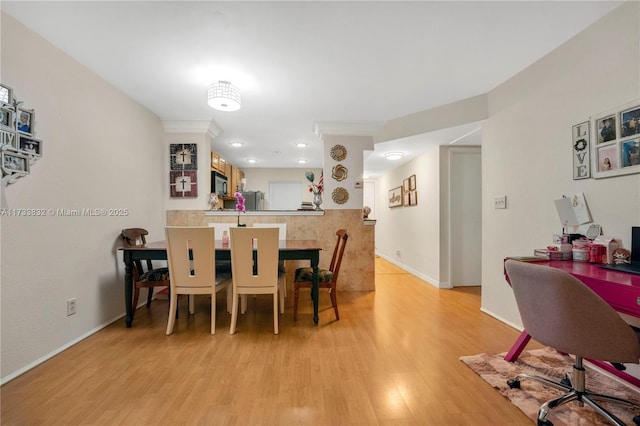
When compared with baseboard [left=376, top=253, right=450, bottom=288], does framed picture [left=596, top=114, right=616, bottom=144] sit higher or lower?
higher

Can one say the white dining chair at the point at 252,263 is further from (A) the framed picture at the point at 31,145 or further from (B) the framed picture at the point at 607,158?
(B) the framed picture at the point at 607,158

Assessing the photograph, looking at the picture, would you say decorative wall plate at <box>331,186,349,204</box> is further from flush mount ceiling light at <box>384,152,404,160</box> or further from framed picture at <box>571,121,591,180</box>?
framed picture at <box>571,121,591,180</box>

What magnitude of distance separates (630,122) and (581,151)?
32 cm

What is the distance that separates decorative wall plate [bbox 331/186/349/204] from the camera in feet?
12.8

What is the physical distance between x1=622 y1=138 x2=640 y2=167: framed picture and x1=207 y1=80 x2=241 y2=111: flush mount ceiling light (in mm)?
2866

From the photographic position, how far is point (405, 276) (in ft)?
15.8

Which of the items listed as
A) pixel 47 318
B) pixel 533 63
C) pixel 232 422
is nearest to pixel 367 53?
pixel 533 63

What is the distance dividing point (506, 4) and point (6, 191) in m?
3.32

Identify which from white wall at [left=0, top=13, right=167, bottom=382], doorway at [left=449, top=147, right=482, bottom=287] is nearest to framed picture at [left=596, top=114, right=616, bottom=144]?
doorway at [left=449, top=147, right=482, bottom=287]

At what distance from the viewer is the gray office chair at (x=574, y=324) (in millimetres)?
1198

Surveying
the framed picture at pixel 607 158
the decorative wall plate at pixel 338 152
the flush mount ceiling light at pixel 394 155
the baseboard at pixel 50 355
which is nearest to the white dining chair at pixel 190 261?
the baseboard at pixel 50 355

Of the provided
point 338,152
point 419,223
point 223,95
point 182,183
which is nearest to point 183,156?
point 182,183

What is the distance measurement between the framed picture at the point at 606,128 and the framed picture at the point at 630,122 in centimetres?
4

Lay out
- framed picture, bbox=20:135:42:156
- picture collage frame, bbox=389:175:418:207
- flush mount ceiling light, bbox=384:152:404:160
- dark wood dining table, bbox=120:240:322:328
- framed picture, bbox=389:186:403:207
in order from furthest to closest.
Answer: framed picture, bbox=389:186:403:207, picture collage frame, bbox=389:175:418:207, flush mount ceiling light, bbox=384:152:404:160, dark wood dining table, bbox=120:240:322:328, framed picture, bbox=20:135:42:156
